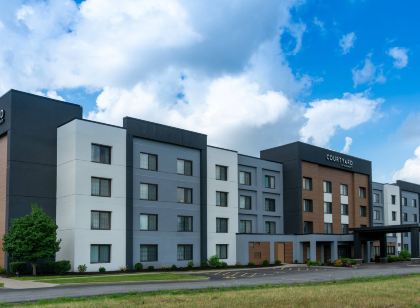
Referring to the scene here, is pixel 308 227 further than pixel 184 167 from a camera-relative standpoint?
Yes

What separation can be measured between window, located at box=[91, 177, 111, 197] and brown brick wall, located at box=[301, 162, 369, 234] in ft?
89.2

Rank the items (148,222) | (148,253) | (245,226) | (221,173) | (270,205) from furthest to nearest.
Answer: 1. (270,205)
2. (245,226)
3. (221,173)
4. (148,222)
5. (148,253)

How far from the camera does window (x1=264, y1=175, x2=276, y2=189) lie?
6175 centimetres

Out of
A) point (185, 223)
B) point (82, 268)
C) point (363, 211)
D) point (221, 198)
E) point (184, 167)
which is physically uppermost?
point (184, 167)

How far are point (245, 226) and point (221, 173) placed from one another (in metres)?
7.34

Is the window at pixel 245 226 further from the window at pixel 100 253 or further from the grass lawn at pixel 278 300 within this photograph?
the grass lawn at pixel 278 300

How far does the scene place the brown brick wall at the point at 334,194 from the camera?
211 feet

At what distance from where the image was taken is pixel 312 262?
181 ft

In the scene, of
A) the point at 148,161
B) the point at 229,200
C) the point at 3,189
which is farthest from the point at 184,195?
the point at 3,189

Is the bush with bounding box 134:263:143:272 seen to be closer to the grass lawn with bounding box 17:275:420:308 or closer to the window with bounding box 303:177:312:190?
the grass lawn with bounding box 17:275:420:308

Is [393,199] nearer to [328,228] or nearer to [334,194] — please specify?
[334,194]

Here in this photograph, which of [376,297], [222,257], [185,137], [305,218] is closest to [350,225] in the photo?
[305,218]

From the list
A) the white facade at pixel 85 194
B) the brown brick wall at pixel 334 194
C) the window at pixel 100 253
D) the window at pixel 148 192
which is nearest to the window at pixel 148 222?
the window at pixel 148 192

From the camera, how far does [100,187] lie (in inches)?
1736
